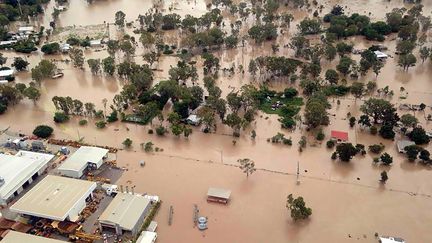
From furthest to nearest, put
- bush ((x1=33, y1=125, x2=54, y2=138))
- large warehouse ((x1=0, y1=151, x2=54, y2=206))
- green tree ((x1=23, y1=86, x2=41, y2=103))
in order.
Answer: green tree ((x1=23, y1=86, x2=41, y2=103)) < bush ((x1=33, y1=125, x2=54, y2=138)) < large warehouse ((x1=0, y1=151, x2=54, y2=206))

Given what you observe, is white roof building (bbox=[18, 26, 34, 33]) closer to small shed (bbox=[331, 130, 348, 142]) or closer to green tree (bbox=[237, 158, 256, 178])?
green tree (bbox=[237, 158, 256, 178])

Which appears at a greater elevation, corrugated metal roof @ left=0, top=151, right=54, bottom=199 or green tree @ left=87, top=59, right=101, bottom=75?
green tree @ left=87, top=59, right=101, bottom=75

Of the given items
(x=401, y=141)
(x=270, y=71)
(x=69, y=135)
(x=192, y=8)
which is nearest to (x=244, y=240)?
(x=401, y=141)

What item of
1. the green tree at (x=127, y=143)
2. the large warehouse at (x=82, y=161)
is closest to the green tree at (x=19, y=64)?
the large warehouse at (x=82, y=161)

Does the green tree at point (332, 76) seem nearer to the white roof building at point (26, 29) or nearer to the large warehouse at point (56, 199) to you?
the large warehouse at point (56, 199)

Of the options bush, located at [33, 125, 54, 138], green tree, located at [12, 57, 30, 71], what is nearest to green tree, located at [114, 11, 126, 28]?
green tree, located at [12, 57, 30, 71]
